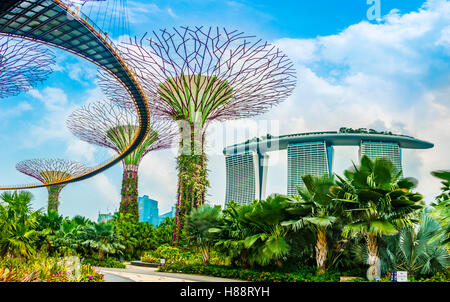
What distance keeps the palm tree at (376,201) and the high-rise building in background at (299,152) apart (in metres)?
53.2

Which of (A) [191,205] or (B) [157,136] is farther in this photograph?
(B) [157,136]

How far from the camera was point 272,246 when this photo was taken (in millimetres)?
12344

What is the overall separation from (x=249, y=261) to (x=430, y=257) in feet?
19.6

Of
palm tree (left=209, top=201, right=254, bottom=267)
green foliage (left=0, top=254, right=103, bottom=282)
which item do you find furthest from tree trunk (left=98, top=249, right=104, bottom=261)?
green foliage (left=0, top=254, right=103, bottom=282)

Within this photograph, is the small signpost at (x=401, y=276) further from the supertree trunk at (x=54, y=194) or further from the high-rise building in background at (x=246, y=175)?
the high-rise building in background at (x=246, y=175)

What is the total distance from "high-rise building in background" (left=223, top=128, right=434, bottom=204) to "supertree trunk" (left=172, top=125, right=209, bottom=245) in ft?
146

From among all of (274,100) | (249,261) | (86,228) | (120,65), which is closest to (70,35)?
(120,65)

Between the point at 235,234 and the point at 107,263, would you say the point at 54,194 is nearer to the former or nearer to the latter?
the point at 107,263

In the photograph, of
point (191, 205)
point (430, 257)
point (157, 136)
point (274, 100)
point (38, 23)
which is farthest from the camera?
point (157, 136)

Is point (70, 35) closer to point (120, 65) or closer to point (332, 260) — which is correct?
point (120, 65)

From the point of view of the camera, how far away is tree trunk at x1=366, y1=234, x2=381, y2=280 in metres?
10.6

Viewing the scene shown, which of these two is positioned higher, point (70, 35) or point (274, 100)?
point (70, 35)

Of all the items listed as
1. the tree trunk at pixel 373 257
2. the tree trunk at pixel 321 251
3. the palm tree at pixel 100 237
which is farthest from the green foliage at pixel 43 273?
the palm tree at pixel 100 237
